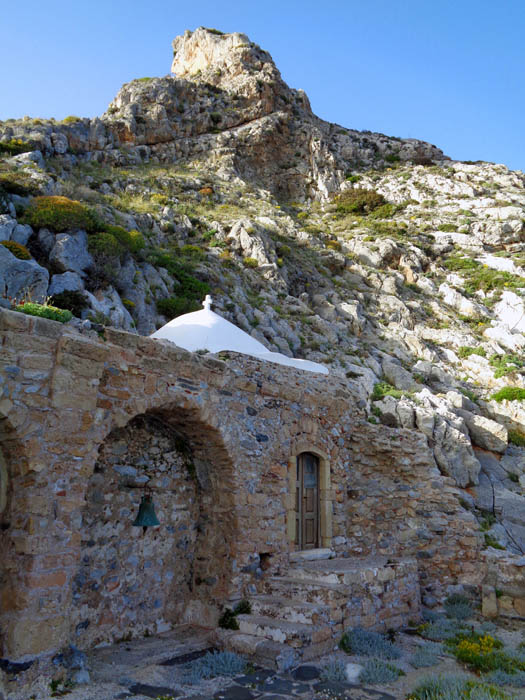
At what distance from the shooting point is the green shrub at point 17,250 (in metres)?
15.5

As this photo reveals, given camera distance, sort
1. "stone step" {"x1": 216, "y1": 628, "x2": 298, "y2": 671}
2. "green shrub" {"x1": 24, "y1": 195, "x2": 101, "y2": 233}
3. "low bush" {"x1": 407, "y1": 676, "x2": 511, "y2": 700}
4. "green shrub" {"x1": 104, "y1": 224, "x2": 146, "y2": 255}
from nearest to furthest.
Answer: "low bush" {"x1": 407, "y1": 676, "x2": 511, "y2": 700} → "stone step" {"x1": 216, "y1": 628, "x2": 298, "y2": 671} → "green shrub" {"x1": 24, "y1": 195, "x2": 101, "y2": 233} → "green shrub" {"x1": 104, "y1": 224, "x2": 146, "y2": 255}

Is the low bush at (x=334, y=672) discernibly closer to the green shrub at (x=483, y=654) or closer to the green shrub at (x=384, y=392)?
the green shrub at (x=483, y=654)

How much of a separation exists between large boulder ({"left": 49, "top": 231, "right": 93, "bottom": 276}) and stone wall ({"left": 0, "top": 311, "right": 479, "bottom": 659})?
1074cm

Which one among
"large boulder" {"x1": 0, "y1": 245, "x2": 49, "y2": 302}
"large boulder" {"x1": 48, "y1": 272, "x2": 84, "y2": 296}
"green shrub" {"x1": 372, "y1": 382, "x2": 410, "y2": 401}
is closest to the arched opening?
"large boulder" {"x1": 0, "y1": 245, "x2": 49, "y2": 302}

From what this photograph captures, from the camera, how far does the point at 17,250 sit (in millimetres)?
15578

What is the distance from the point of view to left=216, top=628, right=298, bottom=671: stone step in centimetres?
605

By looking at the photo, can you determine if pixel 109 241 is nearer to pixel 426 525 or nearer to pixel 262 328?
pixel 262 328

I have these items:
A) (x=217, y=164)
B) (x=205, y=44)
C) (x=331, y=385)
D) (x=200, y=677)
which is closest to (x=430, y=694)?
(x=200, y=677)

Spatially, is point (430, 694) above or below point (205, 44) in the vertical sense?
below

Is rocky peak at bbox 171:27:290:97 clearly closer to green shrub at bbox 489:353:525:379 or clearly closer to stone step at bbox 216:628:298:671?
green shrub at bbox 489:353:525:379

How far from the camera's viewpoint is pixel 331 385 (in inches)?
409

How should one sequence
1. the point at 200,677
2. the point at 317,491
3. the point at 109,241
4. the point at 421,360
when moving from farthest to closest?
the point at 421,360 < the point at 109,241 < the point at 317,491 < the point at 200,677

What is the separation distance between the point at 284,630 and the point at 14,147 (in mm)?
28174

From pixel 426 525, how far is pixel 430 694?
17.4 feet
